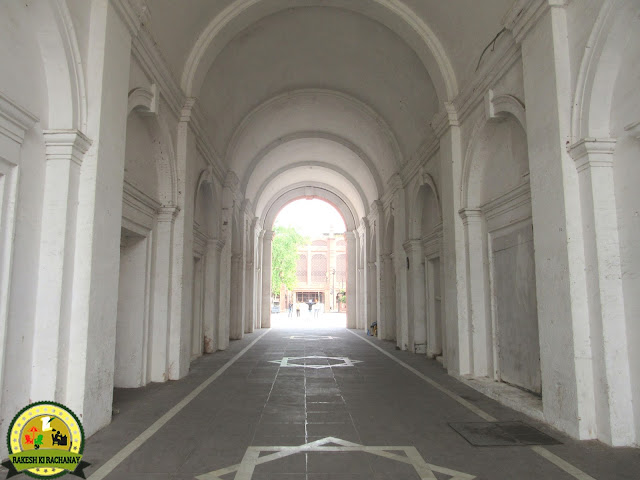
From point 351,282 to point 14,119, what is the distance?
21180 millimetres

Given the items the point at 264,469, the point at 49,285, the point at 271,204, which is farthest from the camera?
the point at 271,204

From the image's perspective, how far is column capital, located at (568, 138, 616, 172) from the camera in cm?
504

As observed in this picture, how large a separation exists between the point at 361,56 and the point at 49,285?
965 cm

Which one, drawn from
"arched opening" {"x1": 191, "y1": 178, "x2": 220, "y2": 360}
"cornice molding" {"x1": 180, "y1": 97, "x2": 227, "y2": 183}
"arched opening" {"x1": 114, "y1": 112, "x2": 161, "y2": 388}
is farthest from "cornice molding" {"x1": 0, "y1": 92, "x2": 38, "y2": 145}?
→ "arched opening" {"x1": 191, "y1": 178, "x2": 220, "y2": 360}

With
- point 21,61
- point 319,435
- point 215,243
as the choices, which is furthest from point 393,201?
point 21,61

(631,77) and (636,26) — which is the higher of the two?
(636,26)

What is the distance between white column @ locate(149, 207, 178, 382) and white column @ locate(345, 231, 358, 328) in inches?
628

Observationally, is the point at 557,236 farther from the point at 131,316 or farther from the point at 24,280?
the point at 131,316

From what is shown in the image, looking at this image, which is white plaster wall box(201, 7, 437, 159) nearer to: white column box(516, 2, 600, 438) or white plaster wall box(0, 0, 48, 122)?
white column box(516, 2, 600, 438)

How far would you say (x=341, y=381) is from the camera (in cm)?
848

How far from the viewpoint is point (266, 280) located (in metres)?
25.7

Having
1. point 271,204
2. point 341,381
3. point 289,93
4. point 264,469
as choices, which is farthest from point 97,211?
point 271,204

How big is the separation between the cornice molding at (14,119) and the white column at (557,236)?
571 centimetres

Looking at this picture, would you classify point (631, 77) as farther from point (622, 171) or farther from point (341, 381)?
point (341, 381)
